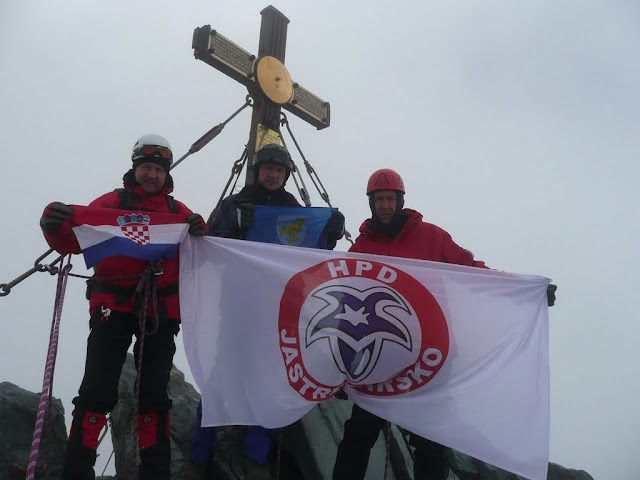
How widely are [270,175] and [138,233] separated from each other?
61.4 inches

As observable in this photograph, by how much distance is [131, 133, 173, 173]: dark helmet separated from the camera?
4.44 m

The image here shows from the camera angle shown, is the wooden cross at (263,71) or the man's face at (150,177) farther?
the wooden cross at (263,71)

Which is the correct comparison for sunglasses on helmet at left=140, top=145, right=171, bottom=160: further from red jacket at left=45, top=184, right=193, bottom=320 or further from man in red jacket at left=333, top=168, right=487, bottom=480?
man in red jacket at left=333, top=168, right=487, bottom=480

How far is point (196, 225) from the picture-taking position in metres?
4.32

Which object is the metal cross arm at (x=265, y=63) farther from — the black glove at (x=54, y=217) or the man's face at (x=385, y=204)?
the black glove at (x=54, y=217)

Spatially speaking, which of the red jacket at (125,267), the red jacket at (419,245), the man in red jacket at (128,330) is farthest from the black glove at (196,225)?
the red jacket at (419,245)

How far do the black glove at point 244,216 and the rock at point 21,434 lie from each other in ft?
8.47

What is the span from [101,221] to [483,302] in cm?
337

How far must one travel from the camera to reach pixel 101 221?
3990 mm

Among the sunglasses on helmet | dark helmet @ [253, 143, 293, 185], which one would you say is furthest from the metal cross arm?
the sunglasses on helmet

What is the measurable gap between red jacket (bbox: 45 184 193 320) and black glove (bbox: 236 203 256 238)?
20.7 inches

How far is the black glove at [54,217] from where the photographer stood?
378cm

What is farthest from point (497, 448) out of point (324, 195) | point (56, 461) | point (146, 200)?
point (324, 195)

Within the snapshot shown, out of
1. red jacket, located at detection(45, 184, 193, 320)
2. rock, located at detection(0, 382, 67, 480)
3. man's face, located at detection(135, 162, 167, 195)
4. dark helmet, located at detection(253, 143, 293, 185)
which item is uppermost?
dark helmet, located at detection(253, 143, 293, 185)
